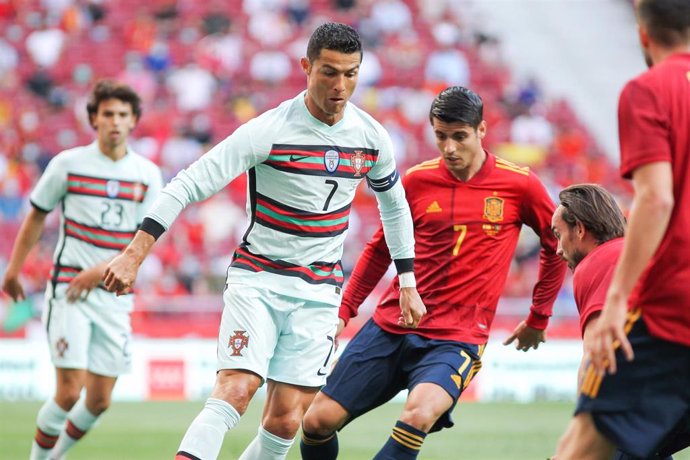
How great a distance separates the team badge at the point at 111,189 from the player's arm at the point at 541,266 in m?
3.27

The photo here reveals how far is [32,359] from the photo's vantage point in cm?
1561

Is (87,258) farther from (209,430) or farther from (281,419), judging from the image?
(209,430)

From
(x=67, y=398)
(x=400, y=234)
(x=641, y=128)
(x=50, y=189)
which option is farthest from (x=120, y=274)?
(x=50, y=189)

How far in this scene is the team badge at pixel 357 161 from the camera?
20.6 feet

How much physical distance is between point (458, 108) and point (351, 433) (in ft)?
20.6

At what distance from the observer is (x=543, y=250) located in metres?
7.21

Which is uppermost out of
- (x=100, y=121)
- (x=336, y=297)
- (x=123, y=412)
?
(x=100, y=121)

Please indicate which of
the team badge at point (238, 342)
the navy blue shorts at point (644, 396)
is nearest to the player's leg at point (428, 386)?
the team badge at point (238, 342)

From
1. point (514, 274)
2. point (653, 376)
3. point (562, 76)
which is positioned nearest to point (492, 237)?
point (653, 376)

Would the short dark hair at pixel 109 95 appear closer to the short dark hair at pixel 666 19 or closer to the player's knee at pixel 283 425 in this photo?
the player's knee at pixel 283 425

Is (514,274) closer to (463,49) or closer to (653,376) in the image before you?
(463,49)

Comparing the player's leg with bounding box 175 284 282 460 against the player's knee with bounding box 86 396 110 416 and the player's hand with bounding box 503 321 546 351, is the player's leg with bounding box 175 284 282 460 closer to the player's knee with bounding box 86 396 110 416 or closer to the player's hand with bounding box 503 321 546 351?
the player's hand with bounding box 503 321 546 351

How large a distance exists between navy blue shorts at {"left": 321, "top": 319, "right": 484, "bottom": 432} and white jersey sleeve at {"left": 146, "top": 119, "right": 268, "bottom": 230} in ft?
4.83

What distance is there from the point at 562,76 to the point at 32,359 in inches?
641
